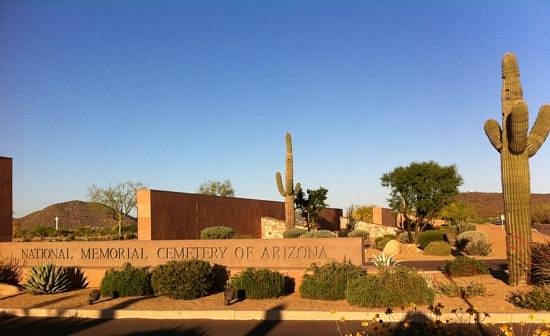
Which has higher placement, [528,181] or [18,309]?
[528,181]

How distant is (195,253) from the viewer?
1616 centimetres

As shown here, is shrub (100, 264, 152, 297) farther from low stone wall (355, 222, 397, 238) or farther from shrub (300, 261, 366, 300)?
low stone wall (355, 222, 397, 238)

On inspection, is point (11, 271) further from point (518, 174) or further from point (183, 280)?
point (518, 174)

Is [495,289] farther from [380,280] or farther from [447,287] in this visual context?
[380,280]

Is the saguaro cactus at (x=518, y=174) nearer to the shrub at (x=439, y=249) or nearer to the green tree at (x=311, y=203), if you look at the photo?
the shrub at (x=439, y=249)

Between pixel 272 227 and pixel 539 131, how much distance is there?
24.7m

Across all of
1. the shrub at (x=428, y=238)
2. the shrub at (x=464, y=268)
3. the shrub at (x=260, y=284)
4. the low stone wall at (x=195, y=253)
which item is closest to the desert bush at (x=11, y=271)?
the low stone wall at (x=195, y=253)

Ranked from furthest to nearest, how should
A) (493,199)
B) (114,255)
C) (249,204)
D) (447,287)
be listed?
(493,199)
(249,204)
(114,255)
(447,287)

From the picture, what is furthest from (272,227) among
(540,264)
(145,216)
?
(540,264)

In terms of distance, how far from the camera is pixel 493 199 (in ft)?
338

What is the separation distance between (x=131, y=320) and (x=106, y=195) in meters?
40.5

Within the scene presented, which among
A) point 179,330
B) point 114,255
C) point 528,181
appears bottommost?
point 179,330

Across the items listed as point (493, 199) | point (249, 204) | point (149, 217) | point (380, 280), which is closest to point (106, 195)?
point (249, 204)

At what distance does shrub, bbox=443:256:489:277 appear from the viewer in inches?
640
